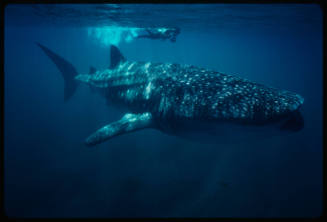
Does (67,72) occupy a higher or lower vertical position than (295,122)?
lower

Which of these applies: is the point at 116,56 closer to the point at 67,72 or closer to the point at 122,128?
the point at 67,72

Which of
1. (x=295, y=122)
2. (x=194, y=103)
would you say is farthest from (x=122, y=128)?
(x=295, y=122)

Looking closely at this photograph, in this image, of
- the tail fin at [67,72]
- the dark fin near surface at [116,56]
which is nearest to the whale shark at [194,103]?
the dark fin near surface at [116,56]

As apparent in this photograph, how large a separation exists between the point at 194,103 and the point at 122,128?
2519 millimetres

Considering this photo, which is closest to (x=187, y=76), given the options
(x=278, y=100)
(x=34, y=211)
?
(x=278, y=100)

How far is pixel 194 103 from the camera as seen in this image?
5.54 m

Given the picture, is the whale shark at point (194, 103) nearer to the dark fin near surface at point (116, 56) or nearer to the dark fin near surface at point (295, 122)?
the dark fin near surface at point (295, 122)

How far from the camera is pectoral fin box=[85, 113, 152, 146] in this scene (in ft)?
21.0

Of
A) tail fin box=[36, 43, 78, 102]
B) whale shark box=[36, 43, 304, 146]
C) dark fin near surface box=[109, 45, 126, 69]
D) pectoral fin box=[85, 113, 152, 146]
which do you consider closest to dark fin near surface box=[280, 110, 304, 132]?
whale shark box=[36, 43, 304, 146]

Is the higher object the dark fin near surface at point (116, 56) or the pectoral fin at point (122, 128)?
the dark fin near surface at point (116, 56)

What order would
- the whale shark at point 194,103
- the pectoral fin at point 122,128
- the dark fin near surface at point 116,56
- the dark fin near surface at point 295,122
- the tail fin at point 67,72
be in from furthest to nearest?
the tail fin at point 67,72 < the dark fin near surface at point 116,56 < the pectoral fin at point 122,128 < the whale shark at point 194,103 < the dark fin near surface at point 295,122

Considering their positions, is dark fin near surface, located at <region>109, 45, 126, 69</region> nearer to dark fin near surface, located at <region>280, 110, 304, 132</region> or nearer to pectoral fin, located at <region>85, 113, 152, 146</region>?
pectoral fin, located at <region>85, 113, 152, 146</region>

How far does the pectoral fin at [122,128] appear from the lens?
6.41 m

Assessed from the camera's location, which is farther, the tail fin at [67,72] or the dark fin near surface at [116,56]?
the tail fin at [67,72]
